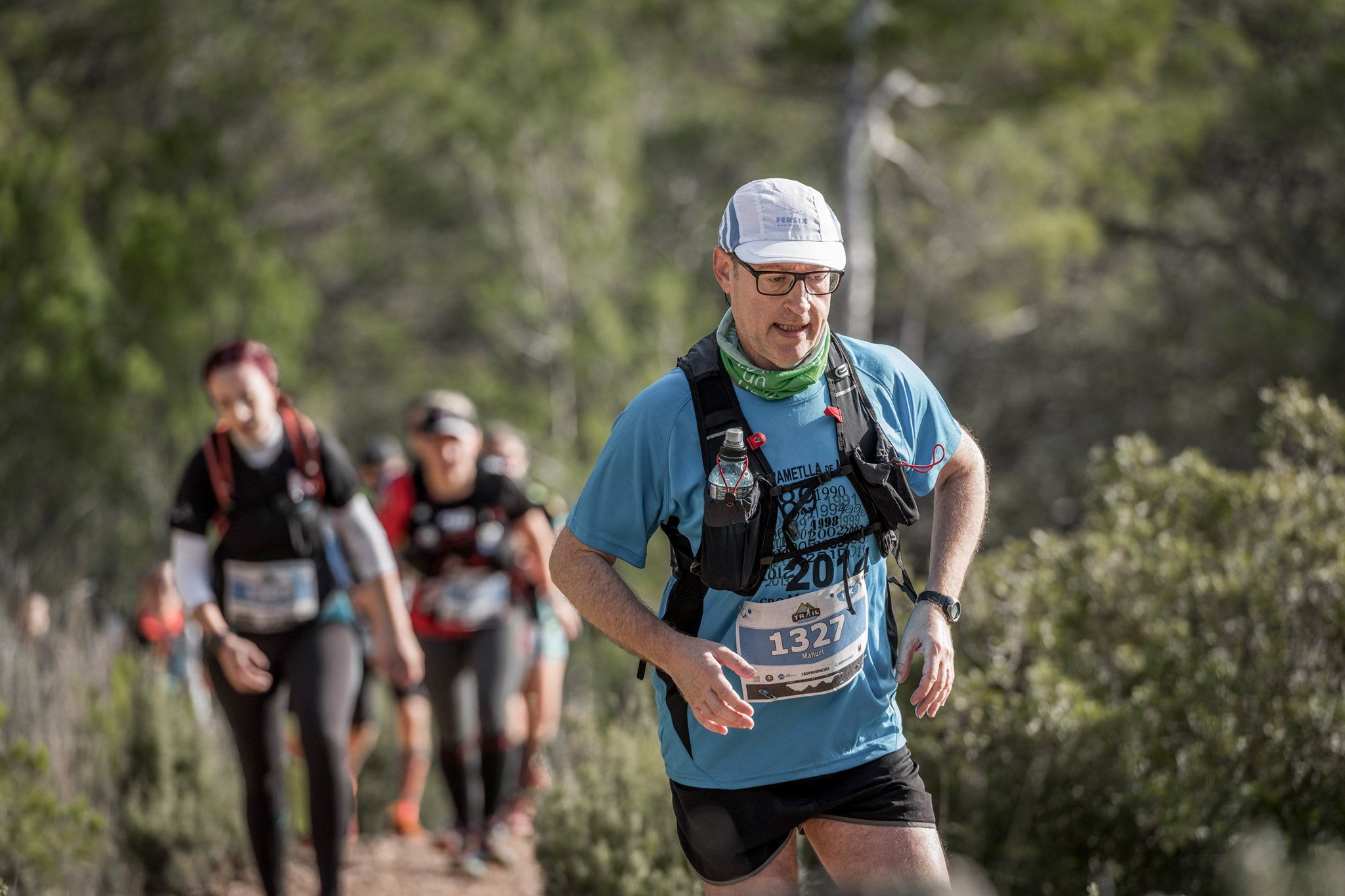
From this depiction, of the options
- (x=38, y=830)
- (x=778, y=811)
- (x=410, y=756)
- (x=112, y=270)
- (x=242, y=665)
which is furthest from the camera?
(x=112, y=270)

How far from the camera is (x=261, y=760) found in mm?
4066

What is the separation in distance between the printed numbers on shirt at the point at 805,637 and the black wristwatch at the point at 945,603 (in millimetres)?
217

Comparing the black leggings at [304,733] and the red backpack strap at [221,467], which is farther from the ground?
the red backpack strap at [221,467]

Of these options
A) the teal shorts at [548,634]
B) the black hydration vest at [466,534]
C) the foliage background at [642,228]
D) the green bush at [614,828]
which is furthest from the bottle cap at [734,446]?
the teal shorts at [548,634]

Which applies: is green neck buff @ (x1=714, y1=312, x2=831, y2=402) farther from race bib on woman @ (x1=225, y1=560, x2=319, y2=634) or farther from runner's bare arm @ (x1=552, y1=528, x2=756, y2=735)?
race bib on woman @ (x1=225, y1=560, x2=319, y2=634)

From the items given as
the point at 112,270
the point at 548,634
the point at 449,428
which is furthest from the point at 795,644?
the point at 112,270

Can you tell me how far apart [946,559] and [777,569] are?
1.41 feet

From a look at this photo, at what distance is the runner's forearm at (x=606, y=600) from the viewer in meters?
2.47

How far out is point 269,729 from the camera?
13.4ft

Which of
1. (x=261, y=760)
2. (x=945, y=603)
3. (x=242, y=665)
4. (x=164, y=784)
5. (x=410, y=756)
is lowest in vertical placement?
(x=410, y=756)

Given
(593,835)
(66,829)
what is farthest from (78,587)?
(593,835)

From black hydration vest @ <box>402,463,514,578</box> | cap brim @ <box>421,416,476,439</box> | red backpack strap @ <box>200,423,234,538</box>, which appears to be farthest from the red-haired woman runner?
black hydration vest @ <box>402,463,514,578</box>

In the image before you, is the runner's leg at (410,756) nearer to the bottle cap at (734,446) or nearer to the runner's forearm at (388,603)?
the runner's forearm at (388,603)

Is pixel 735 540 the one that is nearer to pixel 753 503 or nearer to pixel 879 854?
pixel 753 503
